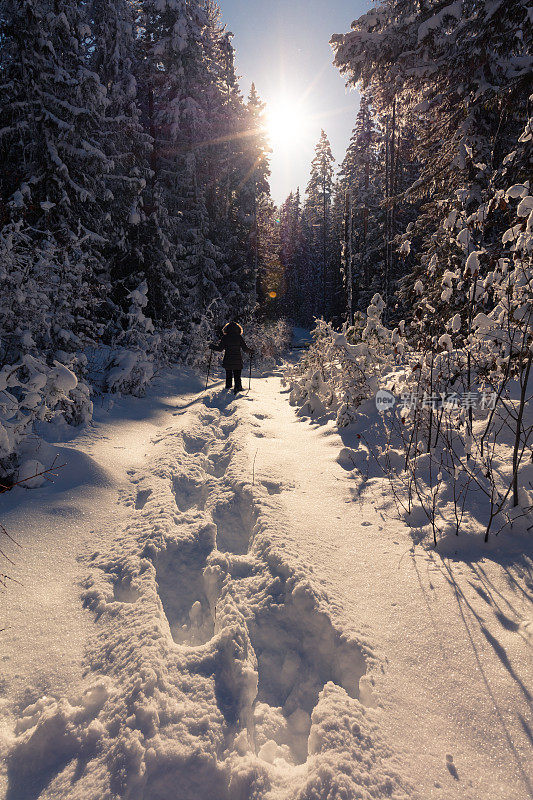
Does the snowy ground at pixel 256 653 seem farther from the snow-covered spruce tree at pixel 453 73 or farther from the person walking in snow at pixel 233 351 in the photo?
the person walking in snow at pixel 233 351

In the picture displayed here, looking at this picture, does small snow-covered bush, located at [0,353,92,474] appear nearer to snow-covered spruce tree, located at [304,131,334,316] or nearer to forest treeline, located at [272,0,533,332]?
forest treeline, located at [272,0,533,332]

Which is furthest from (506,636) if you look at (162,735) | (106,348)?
(106,348)

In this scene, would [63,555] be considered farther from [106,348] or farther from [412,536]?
[106,348]

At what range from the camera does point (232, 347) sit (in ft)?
33.5

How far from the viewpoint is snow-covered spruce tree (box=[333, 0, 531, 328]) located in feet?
20.7

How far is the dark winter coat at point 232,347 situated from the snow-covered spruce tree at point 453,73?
15.6ft

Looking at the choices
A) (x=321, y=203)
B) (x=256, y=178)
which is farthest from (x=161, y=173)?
(x=321, y=203)

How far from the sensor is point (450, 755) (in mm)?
1598

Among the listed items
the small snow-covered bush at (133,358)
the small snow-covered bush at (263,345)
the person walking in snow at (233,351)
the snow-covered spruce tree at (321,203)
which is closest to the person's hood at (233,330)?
the person walking in snow at (233,351)

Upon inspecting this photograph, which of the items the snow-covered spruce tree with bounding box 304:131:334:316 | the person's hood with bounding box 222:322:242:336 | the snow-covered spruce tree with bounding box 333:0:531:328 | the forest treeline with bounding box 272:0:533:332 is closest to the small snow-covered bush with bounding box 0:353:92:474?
the forest treeline with bounding box 272:0:533:332

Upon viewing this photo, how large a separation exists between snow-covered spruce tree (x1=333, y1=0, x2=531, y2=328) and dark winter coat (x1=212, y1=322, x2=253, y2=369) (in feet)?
15.6

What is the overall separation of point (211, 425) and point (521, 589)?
17.0ft

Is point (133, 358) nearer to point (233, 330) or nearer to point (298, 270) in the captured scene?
point (233, 330)

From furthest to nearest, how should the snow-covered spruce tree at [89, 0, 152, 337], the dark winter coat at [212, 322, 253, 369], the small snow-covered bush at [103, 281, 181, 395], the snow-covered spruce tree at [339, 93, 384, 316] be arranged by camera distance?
1. the snow-covered spruce tree at [339, 93, 384, 316]
2. the snow-covered spruce tree at [89, 0, 152, 337]
3. the dark winter coat at [212, 322, 253, 369]
4. the small snow-covered bush at [103, 281, 181, 395]
